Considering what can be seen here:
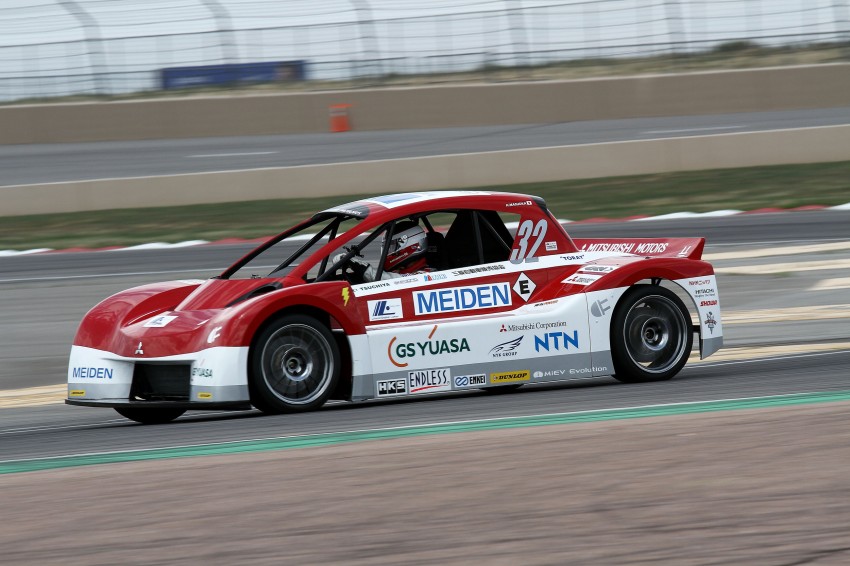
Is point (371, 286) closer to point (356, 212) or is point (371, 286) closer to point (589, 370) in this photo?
point (356, 212)

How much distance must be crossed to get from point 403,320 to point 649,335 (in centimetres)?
174

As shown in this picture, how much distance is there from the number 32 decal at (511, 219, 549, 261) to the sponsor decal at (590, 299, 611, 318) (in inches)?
21.8

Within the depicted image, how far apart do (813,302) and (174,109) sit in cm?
2003

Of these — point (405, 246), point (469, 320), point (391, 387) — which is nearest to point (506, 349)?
point (469, 320)

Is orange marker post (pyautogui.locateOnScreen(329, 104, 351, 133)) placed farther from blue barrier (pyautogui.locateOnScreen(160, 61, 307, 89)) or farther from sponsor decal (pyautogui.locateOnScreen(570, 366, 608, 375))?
sponsor decal (pyautogui.locateOnScreen(570, 366, 608, 375))

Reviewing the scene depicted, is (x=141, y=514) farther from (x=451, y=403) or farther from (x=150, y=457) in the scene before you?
(x=451, y=403)

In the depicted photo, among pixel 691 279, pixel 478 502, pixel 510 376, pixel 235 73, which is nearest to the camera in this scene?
pixel 478 502

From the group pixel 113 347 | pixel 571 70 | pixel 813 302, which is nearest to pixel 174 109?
pixel 571 70

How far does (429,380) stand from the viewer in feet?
26.2

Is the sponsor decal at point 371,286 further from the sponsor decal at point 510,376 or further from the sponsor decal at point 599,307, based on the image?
the sponsor decal at point 599,307

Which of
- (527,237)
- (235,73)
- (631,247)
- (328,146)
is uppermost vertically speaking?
(235,73)

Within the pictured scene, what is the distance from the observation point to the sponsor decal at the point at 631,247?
359 inches

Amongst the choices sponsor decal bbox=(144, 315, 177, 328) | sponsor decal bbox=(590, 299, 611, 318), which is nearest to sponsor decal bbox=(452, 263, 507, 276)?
sponsor decal bbox=(590, 299, 611, 318)

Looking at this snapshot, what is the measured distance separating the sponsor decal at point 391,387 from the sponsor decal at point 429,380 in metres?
0.04
